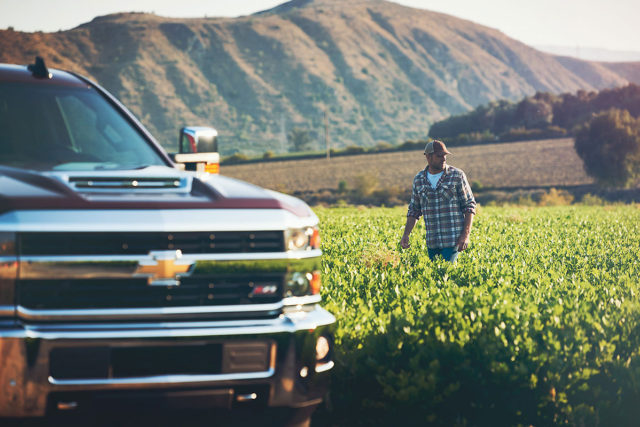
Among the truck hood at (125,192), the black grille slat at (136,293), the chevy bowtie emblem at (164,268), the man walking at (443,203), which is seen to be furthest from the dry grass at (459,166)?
the chevy bowtie emblem at (164,268)

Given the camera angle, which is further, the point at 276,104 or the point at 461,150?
the point at 276,104

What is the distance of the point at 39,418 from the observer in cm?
385

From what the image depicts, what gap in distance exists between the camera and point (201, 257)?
13.3 feet

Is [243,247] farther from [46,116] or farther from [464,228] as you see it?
[464,228]

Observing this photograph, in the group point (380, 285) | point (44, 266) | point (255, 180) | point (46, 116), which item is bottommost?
point (255, 180)

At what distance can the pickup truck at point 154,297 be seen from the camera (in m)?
3.84

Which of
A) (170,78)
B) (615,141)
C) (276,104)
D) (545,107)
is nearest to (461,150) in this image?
(615,141)

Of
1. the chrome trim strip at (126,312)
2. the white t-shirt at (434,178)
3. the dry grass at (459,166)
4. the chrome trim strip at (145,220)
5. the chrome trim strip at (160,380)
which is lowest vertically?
the dry grass at (459,166)

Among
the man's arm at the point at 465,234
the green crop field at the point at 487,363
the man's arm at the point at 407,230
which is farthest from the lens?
the man's arm at the point at 407,230

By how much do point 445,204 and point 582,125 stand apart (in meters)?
100

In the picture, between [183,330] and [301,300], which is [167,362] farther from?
[301,300]

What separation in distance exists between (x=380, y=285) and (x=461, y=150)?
329ft

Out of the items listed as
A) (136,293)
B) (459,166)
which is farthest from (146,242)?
(459,166)

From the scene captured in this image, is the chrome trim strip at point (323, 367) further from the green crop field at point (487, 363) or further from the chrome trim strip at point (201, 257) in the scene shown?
the green crop field at point (487, 363)
